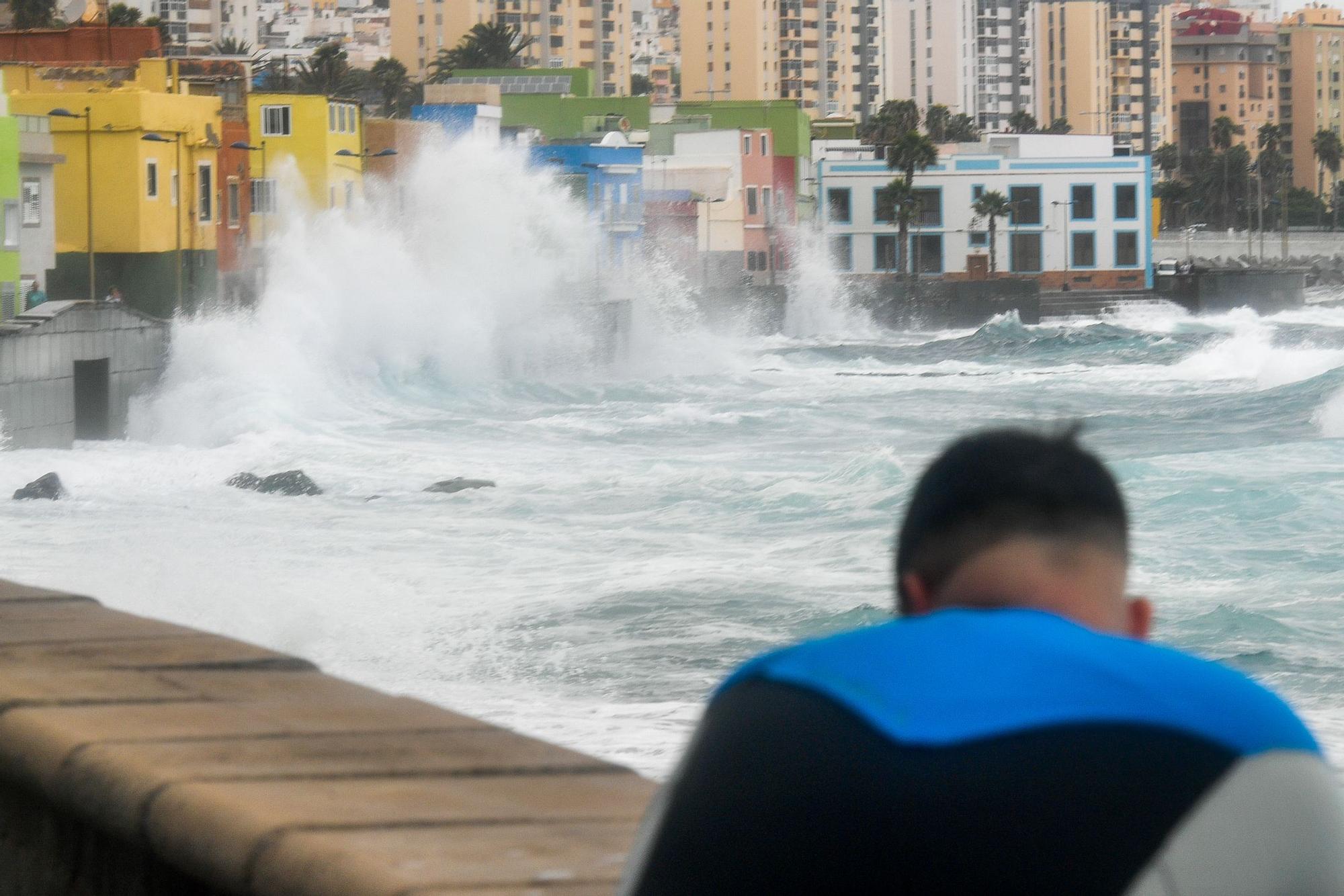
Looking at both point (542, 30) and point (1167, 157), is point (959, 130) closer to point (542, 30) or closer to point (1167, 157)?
point (1167, 157)

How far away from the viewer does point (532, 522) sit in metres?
21.1

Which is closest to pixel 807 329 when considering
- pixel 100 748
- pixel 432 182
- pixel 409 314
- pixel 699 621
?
pixel 432 182

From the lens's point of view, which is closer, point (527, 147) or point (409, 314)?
point (409, 314)

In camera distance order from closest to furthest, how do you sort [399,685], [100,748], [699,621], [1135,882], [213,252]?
1. [1135,882]
2. [100,748]
3. [399,685]
4. [699,621]
5. [213,252]

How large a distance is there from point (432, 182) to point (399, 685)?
42.0 metres

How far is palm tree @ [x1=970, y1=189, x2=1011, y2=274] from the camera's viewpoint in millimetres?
81438

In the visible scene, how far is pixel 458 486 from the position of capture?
79.3 feet

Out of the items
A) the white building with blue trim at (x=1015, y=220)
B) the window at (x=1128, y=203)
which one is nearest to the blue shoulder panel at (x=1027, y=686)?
the white building with blue trim at (x=1015, y=220)

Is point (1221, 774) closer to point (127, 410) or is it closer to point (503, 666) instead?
point (503, 666)

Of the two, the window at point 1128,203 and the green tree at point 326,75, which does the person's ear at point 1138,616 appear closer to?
the green tree at point 326,75

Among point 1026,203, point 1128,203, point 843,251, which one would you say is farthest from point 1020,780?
point 1128,203

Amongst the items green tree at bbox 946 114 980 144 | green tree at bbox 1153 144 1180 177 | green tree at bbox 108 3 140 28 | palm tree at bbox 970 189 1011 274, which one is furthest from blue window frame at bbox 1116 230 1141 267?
green tree at bbox 1153 144 1180 177

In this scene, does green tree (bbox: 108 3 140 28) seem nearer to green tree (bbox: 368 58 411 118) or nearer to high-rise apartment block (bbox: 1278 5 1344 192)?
green tree (bbox: 368 58 411 118)

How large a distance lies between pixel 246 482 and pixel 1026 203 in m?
64.2
